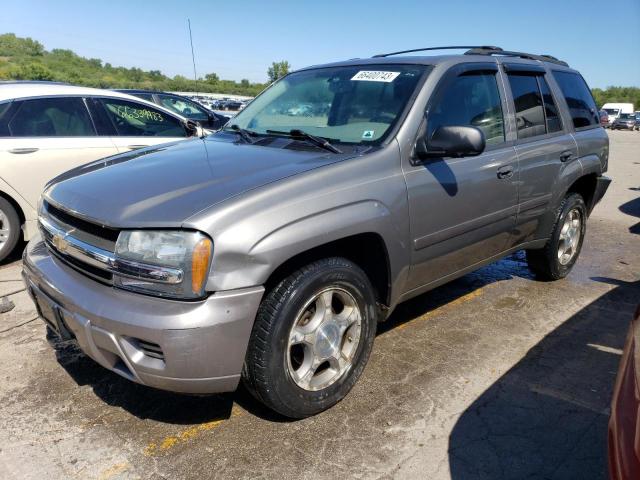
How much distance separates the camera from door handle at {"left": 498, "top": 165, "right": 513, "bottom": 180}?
3514 millimetres

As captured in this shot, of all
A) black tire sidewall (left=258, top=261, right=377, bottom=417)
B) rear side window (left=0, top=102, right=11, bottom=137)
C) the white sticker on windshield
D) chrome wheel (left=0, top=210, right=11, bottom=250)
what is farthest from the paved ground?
rear side window (left=0, top=102, right=11, bottom=137)

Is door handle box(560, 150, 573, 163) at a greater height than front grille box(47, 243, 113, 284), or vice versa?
door handle box(560, 150, 573, 163)

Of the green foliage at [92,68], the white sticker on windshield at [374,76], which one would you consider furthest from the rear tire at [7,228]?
the green foliage at [92,68]

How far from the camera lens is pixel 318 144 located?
3023mm

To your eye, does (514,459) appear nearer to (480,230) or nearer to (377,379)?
(377,379)

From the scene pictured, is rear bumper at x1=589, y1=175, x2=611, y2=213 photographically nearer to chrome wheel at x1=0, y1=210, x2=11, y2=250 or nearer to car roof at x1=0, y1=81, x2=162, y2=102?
car roof at x1=0, y1=81, x2=162, y2=102

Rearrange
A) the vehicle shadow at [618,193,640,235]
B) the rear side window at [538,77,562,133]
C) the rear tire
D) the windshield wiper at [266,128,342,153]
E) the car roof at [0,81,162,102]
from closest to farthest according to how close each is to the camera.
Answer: the windshield wiper at [266,128,342,153] → the rear side window at [538,77,562,133] → the rear tire → the car roof at [0,81,162,102] → the vehicle shadow at [618,193,640,235]

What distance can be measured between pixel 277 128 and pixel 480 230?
4.89 ft

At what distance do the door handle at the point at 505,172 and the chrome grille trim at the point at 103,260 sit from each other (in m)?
2.30

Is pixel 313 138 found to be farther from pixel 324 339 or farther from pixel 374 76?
pixel 324 339

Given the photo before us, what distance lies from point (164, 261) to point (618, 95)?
10756 cm

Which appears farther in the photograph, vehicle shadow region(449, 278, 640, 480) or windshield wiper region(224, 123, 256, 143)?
windshield wiper region(224, 123, 256, 143)

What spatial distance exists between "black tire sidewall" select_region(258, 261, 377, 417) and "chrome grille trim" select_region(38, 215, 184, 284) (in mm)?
510

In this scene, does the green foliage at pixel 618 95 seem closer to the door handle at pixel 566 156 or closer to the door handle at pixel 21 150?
the door handle at pixel 566 156
